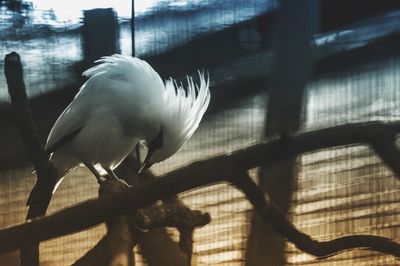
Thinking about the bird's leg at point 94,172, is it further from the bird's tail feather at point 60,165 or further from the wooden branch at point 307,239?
the wooden branch at point 307,239

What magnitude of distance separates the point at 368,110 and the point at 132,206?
49cm

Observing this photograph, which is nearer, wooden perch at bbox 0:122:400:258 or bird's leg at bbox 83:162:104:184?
wooden perch at bbox 0:122:400:258

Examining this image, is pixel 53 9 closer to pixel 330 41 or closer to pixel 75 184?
pixel 75 184

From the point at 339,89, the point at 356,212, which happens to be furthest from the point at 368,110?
the point at 356,212

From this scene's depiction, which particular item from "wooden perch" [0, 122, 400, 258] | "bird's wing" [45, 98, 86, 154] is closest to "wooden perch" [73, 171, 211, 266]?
"wooden perch" [0, 122, 400, 258]

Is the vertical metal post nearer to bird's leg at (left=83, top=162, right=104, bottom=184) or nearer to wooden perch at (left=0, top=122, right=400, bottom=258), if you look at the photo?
wooden perch at (left=0, top=122, right=400, bottom=258)

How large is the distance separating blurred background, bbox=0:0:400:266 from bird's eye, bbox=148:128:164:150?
4cm

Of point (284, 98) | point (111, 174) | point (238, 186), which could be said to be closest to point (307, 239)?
point (238, 186)

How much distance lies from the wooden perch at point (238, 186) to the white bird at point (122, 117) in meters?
0.19

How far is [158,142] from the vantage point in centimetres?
119

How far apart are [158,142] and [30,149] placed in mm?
277

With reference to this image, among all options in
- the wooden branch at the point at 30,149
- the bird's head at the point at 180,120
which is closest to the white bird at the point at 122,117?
the bird's head at the point at 180,120

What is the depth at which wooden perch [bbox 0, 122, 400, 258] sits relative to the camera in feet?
3.18

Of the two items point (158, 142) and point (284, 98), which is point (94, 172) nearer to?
point (158, 142)
